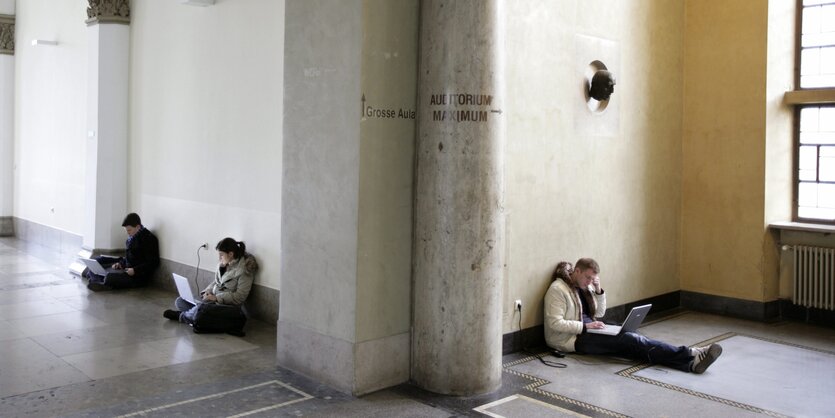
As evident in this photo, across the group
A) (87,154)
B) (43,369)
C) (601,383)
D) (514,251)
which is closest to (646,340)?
(601,383)

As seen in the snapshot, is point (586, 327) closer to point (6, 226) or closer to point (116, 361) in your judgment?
point (116, 361)

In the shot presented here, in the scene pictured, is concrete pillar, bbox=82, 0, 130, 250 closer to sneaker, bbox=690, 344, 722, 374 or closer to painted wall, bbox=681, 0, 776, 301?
painted wall, bbox=681, 0, 776, 301

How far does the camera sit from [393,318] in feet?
21.3

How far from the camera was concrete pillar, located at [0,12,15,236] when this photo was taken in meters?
16.5

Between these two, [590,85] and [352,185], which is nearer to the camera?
[352,185]

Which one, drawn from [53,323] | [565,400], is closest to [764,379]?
[565,400]

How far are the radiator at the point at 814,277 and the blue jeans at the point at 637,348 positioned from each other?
10.2 feet

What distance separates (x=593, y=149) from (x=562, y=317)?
2138 mm

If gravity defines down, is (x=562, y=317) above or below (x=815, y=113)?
below

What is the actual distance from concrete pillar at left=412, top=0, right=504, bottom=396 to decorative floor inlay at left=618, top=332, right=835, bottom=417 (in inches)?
66.9

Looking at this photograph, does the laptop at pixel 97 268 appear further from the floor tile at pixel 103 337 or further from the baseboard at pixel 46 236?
the baseboard at pixel 46 236

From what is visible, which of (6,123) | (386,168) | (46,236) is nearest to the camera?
(386,168)

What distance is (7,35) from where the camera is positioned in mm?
16469

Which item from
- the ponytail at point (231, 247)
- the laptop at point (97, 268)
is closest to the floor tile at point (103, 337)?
the ponytail at point (231, 247)
